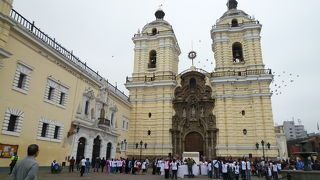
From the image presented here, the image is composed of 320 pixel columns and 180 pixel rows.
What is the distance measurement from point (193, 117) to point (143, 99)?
24.0ft

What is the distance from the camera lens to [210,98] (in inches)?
1240

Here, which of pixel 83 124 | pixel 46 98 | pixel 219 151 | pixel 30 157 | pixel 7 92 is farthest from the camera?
pixel 219 151

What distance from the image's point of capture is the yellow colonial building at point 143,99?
15992 mm

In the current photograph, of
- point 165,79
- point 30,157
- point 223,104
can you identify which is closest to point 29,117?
point 30,157

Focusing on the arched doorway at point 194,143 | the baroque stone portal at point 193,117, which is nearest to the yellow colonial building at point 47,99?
the baroque stone portal at point 193,117

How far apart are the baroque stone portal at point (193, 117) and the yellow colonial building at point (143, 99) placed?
126 mm

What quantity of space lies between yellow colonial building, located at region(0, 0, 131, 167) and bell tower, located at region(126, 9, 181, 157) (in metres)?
6.24

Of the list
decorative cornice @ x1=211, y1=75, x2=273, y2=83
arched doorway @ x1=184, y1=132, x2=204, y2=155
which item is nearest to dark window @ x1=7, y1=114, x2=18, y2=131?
arched doorway @ x1=184, y1=132, x2=204, y2=155

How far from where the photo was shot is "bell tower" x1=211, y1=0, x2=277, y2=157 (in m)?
28.5

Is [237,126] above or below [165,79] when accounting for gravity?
below

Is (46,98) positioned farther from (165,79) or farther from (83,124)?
(165,79)

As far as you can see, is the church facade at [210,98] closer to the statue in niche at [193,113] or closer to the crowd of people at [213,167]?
the statue in niche at [193,113]

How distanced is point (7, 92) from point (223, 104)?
918 inches

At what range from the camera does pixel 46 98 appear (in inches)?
723
